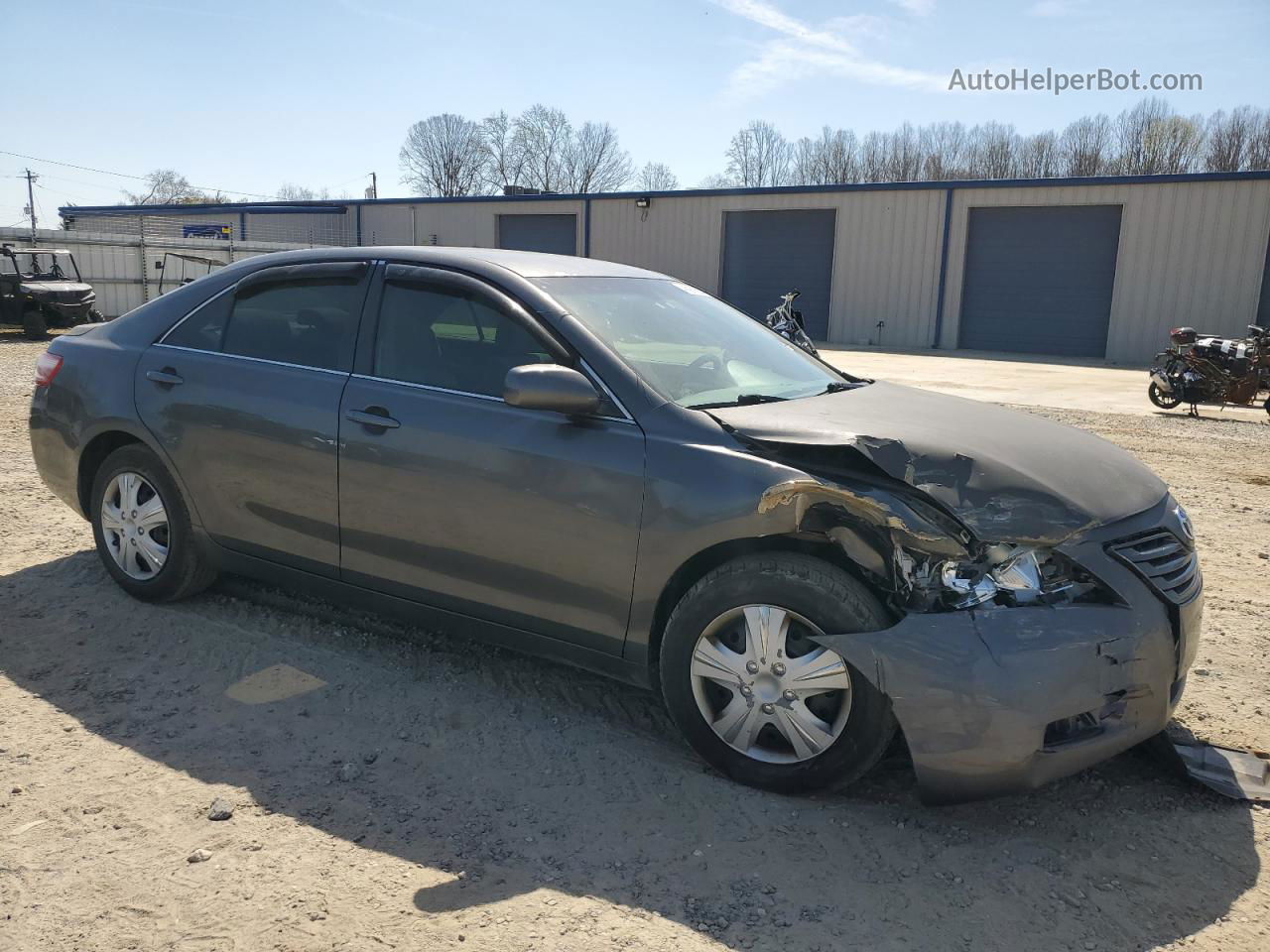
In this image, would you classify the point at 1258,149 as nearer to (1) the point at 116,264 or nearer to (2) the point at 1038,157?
(2) the point at 1038,157

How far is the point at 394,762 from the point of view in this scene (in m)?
3.25

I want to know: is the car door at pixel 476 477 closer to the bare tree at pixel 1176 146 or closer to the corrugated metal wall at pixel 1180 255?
the corrugated metal wall at pixel 1180 255

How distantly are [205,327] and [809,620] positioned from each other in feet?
9.93

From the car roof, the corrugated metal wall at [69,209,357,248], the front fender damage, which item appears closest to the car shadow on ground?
the front fender damage

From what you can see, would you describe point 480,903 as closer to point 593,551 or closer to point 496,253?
point 593,551

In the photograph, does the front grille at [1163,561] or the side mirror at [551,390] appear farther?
the side mirror at [551,390]

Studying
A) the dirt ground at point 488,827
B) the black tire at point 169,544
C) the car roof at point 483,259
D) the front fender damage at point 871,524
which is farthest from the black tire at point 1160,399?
the black tire at point 169,544

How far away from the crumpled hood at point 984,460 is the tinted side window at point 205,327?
2375 millimetres

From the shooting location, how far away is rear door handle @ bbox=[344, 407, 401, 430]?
145 inches

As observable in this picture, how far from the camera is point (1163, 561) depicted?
9.92 ft

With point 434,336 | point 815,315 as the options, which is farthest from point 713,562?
point 815,315

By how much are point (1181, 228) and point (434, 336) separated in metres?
25.3

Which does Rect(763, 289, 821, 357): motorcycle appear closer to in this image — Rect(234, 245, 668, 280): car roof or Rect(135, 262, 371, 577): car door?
Rect(234, 245, 668, 280): car roof

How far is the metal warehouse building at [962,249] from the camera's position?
23859 mm
